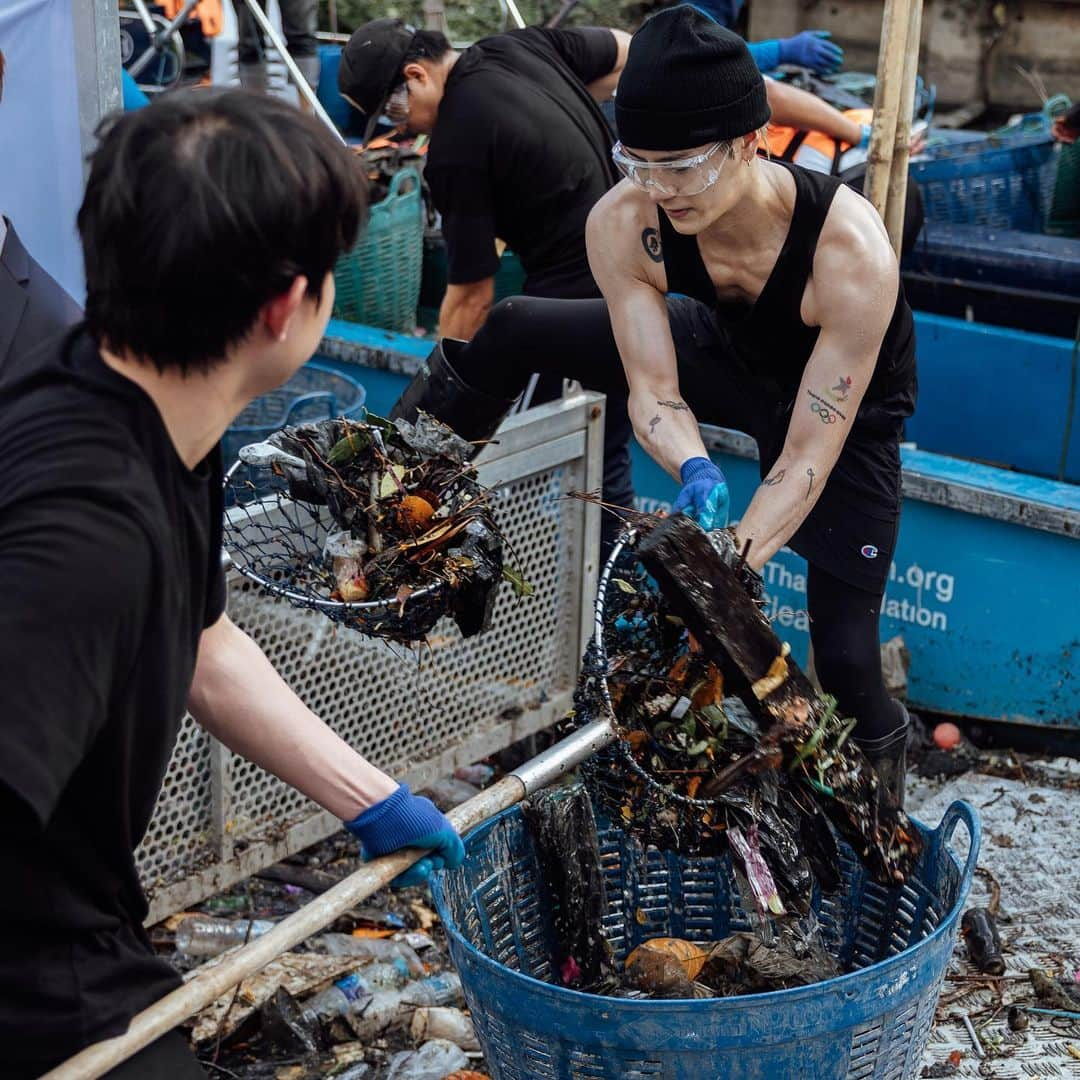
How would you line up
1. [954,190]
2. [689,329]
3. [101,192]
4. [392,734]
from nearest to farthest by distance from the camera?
[101,192]
[689,329]
[392,734]
[954,190]

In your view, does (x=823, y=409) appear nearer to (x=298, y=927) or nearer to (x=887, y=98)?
(x=887, y=98)

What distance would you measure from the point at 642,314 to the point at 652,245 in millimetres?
156

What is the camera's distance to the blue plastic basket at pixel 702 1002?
2.33 meters

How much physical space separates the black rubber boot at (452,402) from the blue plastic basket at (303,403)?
1139mm

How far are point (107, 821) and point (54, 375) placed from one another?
1.66ft

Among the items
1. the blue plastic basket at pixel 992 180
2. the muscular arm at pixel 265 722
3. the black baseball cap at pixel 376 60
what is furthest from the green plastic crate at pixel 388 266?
the muscular arm at pixel 265 722

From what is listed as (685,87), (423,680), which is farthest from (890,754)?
(685,87)

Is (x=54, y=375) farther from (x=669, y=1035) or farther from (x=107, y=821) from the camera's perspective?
(x=669, y=1035)

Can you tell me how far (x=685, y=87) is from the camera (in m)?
2.79

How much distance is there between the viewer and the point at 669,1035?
7.64ft

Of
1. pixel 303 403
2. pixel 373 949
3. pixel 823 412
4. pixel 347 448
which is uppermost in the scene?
pixel 823 412

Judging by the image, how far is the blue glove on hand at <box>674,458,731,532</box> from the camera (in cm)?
289

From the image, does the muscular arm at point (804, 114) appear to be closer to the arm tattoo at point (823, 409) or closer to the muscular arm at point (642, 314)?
A: the muscular arm at point (642, 314)

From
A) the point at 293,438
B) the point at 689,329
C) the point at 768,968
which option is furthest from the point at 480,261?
the point at 768,968
